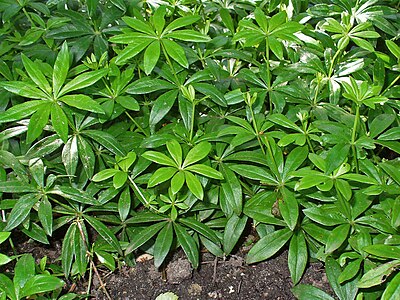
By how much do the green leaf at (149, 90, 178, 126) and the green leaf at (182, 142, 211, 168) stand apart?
0.28 m

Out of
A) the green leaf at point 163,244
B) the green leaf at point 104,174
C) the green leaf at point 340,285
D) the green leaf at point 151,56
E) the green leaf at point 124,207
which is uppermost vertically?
the green leaf at point 151,56

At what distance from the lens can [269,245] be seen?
7.49 feet

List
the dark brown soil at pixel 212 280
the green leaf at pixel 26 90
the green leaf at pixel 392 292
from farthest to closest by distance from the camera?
the dark brown soil at pixel 212 280, the green leaf at pixel 26 90, the green leaf at pixel 392 292

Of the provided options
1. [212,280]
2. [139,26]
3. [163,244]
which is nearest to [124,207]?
[163,244]

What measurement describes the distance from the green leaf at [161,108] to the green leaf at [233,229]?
527 mm

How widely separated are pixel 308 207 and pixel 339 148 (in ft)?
0.98

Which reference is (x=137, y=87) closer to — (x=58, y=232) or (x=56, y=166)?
(x=56, y=166)

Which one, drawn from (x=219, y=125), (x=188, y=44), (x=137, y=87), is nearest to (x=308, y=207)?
(x=219, y=125)

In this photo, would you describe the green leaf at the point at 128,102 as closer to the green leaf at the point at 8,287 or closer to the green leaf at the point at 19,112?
the green leaf at the point at 19,112

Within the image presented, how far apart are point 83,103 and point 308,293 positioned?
3.89ft

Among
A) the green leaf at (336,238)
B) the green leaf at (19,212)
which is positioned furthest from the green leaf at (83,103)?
the green leaf at (336,238)

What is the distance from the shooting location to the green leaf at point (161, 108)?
235 centimetres

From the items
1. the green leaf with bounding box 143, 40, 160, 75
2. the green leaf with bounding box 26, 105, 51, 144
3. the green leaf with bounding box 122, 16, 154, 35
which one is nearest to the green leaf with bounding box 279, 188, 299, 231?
the green leaf with bounding box 143, 40, 160, 75

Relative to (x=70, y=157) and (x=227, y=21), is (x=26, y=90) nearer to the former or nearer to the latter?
(x=70, y=157)
